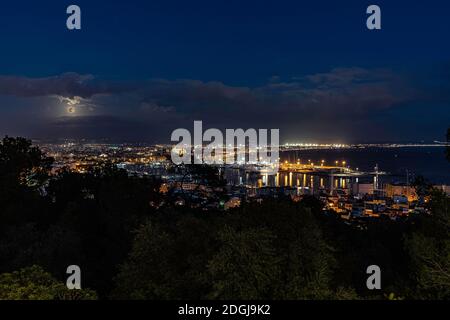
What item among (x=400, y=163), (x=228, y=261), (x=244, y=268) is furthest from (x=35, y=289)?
(x=400, y=163)

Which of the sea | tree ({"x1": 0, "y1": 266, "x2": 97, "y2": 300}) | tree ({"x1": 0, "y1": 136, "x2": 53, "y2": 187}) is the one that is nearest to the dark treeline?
tree ({"x1": 0, "y1": 266, "x2": 97, "y2": 300})

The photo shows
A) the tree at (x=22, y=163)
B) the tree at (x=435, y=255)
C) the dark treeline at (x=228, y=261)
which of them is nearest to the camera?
the dark treeline at (x=228, y=261)

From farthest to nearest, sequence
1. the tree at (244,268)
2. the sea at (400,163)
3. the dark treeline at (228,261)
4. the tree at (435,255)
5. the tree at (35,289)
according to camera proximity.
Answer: the sea at (400,163)
the tree at (435,255)
the dark treeline at (228,261)
the tree at (244,268)
the tree at (35,289)

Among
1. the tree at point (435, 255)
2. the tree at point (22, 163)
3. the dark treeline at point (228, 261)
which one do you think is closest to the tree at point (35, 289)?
the dark treeline at point (228, 261)

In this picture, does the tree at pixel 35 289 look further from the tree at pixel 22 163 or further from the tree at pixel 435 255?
the tree at pixel 22 163

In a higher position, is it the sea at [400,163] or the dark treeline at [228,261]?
the sea at [400,163]

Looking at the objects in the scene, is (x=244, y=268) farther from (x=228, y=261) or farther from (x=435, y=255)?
(x=435, y=255)

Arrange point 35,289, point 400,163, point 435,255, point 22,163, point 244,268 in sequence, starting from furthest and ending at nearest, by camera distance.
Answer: point 400,163 → point 22,163 → point 435,255 → point 244,268 → point 35,289
